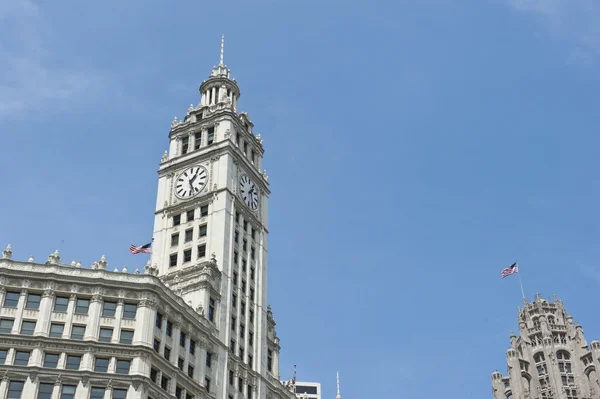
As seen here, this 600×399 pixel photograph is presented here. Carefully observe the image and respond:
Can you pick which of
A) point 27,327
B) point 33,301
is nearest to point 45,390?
point 27,327

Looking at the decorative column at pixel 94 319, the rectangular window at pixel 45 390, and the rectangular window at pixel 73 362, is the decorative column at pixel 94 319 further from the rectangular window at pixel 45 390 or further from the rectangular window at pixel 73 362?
the rectangular window at pixel 45 390

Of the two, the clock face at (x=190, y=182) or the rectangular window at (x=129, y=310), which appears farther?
the clock face at (x=190, y=182)

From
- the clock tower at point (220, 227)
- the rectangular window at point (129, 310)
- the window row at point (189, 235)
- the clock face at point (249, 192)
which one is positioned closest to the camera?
the rectangular window at point (129, 310)

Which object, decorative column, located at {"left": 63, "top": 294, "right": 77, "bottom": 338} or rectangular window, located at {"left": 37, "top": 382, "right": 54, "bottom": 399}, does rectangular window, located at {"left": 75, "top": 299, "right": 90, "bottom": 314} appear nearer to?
decorative column, located at {"left": 63, "top": 294, "right": 77, "bottom": 338}

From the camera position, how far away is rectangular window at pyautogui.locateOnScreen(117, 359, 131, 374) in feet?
287

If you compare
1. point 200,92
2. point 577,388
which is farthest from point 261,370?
point 577,388

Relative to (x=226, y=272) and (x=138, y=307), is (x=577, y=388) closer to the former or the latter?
(x=226, y=272)

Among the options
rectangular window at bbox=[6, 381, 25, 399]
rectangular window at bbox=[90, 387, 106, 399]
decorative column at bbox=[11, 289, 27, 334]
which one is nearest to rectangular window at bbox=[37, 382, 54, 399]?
rectangular window at bbox=[6, 381, 25, 399]

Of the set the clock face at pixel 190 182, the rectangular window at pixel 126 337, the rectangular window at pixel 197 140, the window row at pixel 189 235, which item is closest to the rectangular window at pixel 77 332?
the rectangular window at pixel 126 337

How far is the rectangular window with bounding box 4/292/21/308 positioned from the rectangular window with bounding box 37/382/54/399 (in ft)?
33.1

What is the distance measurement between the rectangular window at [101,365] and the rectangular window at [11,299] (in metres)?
10.9

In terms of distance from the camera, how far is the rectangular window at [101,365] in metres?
87.2

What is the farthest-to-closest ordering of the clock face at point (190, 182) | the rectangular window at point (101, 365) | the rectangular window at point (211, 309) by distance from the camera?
the clock face at point (190, 182) → the rectangular window at point (211, 309) → the rectangular window at point (101, 365)

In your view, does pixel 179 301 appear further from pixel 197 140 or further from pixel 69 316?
pixel 197 140
